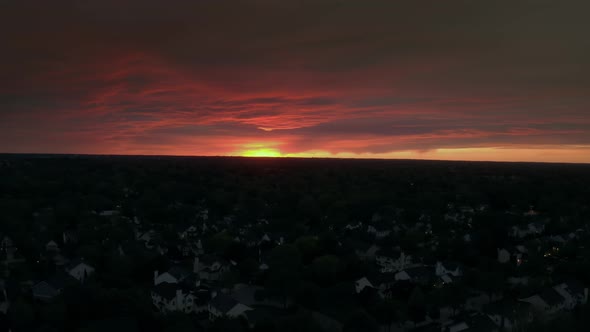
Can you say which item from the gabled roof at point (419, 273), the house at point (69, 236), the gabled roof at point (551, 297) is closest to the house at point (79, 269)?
the house at point (69, 236)

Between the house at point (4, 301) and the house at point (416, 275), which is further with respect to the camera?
the house at point (416, 275)

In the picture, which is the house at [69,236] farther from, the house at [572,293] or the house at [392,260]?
the house at [572,293]

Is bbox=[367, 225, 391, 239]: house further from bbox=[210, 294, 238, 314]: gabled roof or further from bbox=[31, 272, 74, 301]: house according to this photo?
bbox=[31, 272, 74, 301]: house

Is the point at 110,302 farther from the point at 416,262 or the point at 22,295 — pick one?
the point at 416,262

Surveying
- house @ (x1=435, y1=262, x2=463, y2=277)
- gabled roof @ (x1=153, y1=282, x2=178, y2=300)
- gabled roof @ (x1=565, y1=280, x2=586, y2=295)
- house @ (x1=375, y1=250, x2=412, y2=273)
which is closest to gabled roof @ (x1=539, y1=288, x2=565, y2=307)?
gabled roof @ (x1=565, y1=280, x2=586, y2=295)

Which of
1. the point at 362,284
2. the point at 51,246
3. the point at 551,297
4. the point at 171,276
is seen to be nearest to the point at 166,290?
the point at 171,276
